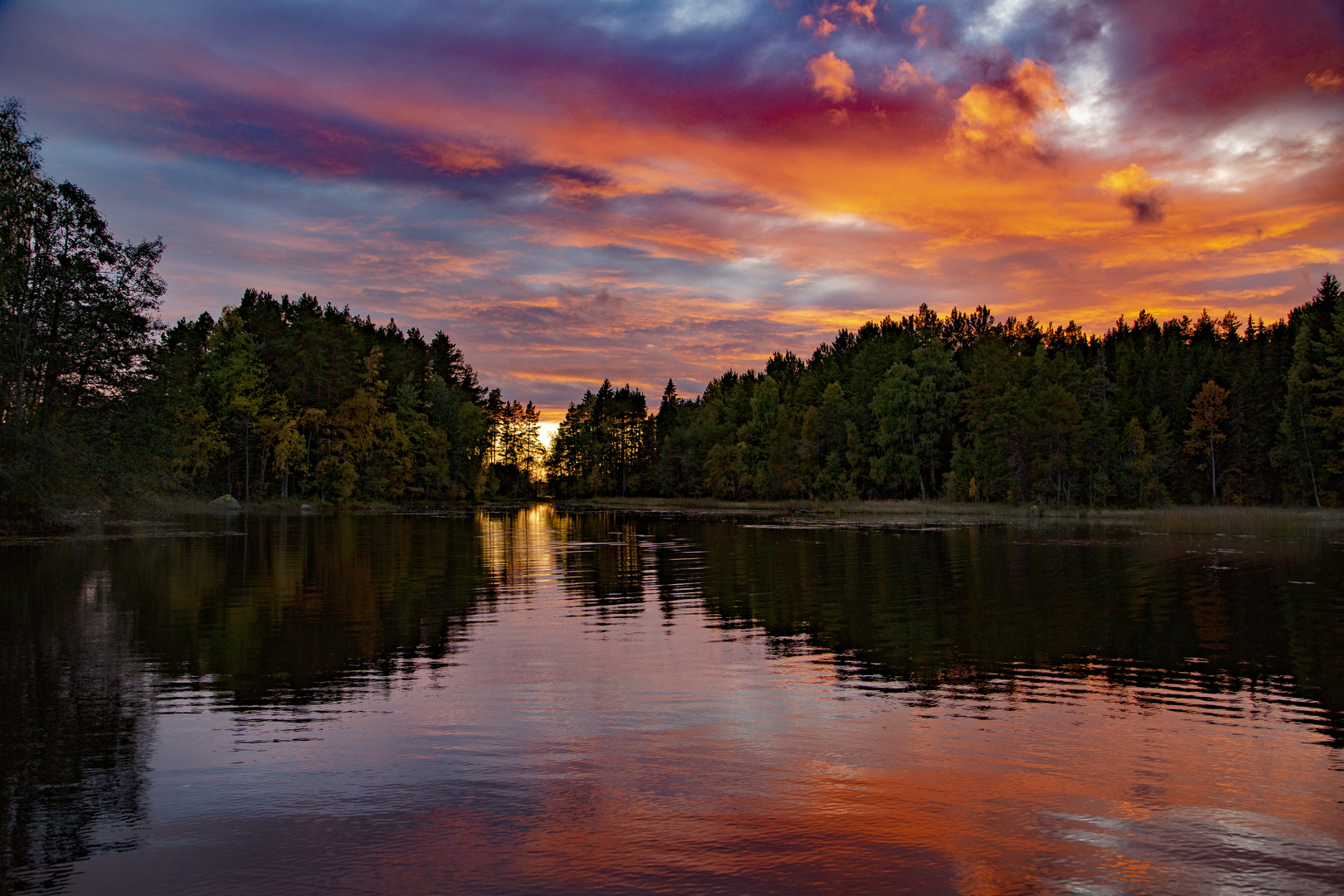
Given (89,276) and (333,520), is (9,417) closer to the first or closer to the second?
(89,276)

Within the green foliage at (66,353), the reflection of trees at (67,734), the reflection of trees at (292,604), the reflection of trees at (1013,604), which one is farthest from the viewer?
the green foliage at (66,353)

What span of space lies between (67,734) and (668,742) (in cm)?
725

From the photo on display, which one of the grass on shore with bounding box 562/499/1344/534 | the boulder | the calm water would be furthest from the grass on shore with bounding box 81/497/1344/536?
the calm water

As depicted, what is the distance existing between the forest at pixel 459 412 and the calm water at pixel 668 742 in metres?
21.5

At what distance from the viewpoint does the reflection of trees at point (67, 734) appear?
7008 mm

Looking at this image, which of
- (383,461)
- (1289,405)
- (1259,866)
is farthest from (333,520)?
(1289,405)

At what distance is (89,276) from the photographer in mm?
40312

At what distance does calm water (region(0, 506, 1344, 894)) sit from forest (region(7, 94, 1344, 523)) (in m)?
21.5

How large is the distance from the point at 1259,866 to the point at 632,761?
570 centimetres

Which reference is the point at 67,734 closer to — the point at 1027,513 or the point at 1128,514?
the point at 1128,514

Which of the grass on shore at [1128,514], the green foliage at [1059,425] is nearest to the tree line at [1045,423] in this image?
the green foliage at [1059,425]

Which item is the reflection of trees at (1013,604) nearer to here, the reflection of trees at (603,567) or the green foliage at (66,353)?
the reflection of trees at (603,567)

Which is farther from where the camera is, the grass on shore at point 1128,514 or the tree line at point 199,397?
the grass on shore at point 1128,514

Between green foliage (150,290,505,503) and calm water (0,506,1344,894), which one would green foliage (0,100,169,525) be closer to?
calm water (0,506,1344,894)
